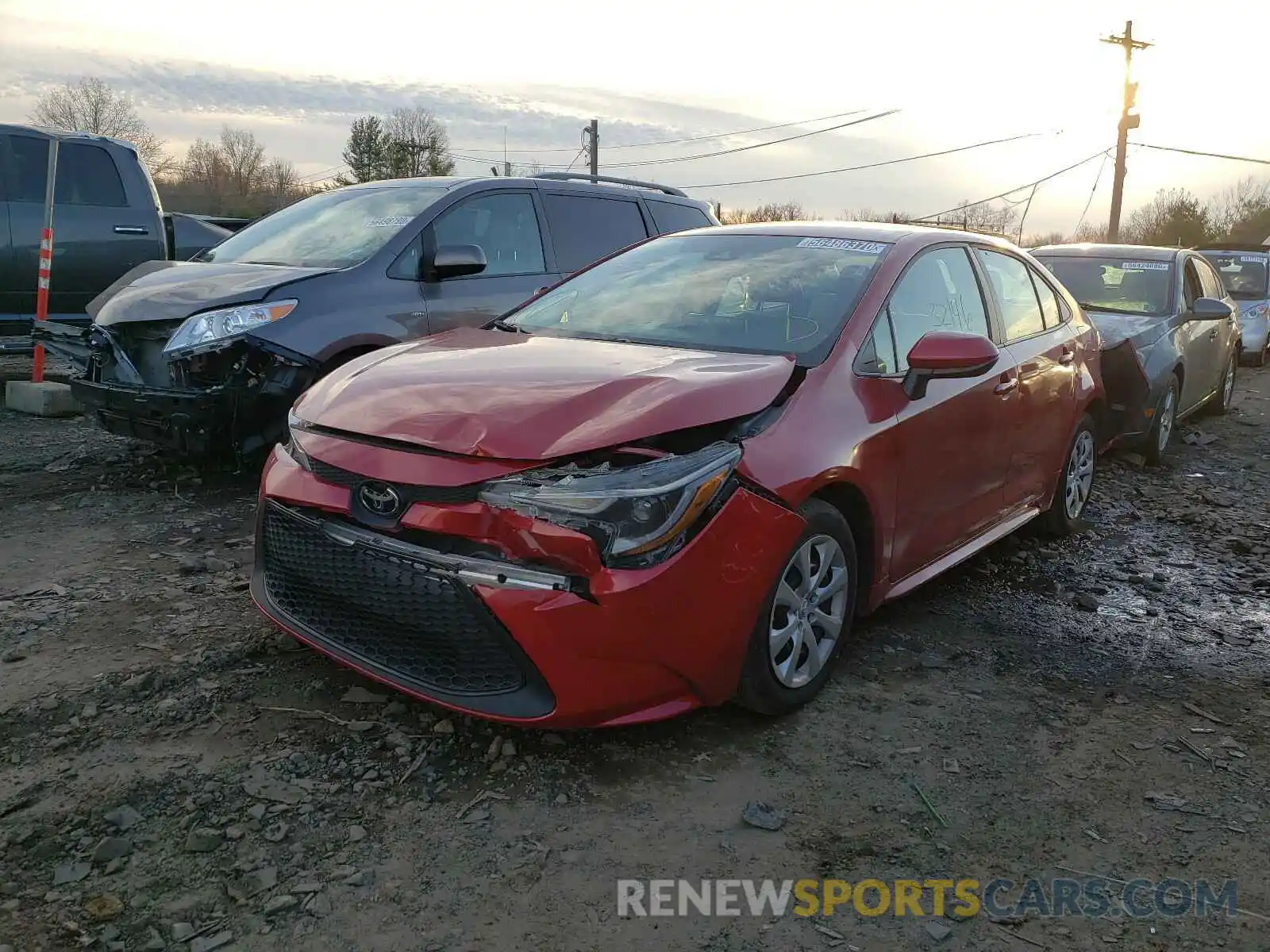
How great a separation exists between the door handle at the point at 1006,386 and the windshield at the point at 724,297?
0.82 meters

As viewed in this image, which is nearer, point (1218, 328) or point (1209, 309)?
point (1209, 309)

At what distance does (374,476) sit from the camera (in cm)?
286

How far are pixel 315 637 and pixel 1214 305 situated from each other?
7.44 m

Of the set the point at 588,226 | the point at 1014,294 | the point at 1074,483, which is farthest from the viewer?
the point at 588,226

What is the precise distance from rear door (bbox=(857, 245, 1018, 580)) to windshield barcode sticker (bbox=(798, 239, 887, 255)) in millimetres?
163

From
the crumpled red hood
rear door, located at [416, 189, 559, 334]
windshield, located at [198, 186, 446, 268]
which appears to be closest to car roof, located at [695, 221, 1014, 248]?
the crumpled red hood

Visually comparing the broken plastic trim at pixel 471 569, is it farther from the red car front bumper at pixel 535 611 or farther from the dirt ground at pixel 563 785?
the dirt ground at pixel 563 785

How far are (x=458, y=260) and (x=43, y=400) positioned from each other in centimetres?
389

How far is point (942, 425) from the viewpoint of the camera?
12.8ft

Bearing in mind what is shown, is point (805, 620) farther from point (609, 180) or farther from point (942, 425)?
point (609, 180)

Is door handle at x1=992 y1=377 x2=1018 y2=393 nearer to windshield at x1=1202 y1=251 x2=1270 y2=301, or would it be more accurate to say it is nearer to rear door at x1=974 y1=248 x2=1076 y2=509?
rear door at x1=974 y1=248 x2=1076 y2=509

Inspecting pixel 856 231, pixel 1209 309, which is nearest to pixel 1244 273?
pixel 1209 309

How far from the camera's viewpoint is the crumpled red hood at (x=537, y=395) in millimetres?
2818

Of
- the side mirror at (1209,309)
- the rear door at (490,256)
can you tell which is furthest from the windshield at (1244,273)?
the rear door at (490,256)
